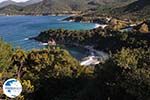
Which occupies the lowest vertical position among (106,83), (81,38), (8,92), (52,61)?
(81,38)

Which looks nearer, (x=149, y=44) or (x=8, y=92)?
(x=8, y=92)

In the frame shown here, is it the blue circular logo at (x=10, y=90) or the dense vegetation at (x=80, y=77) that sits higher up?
the blue circular logo at (x=10, y=90)

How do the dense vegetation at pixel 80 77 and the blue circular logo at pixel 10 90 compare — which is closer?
the blue circular logo at pixel 10 90

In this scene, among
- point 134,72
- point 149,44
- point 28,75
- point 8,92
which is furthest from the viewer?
point 149,44

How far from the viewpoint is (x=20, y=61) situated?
44250 mm

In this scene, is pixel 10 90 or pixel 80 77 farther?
pixel 80 77

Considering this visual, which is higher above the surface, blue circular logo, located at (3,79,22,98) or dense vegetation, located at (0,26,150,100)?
blue circular logo, located at (3,79,22,98)

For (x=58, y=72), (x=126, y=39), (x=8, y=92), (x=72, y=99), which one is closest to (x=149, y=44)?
(x=126, y=39)

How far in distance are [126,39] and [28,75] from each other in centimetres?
5753

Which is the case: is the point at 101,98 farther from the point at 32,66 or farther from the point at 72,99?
the point at 32,66

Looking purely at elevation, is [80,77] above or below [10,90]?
below

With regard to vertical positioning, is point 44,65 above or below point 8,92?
below

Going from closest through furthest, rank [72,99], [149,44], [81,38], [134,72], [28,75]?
[134,72] < [72,99] < [28,75] < [149,44] < [81,38]

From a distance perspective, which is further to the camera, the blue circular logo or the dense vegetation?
the dense vegetation
